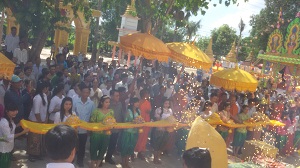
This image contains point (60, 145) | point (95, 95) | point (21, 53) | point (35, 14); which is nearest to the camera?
point (60, 145)

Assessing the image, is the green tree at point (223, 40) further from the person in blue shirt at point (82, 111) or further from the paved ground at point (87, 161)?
the person in blue shirt at point (82, 111)

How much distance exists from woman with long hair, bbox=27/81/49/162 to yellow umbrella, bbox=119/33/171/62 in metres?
2.71

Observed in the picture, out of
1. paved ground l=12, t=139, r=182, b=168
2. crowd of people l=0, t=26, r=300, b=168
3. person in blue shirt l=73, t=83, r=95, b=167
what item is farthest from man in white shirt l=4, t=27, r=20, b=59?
person in blue shirt l=73, t=83, r=95, b=167

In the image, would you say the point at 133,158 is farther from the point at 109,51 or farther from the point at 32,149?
the point at 109,51

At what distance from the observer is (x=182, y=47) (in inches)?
347

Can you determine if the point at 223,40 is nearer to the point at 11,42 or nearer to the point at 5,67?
the point at 11,42

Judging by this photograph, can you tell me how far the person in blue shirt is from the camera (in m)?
6.11

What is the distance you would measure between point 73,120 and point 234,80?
4633mm

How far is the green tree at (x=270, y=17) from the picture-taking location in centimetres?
3106

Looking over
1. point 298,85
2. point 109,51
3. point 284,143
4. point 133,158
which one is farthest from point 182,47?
point 109,51

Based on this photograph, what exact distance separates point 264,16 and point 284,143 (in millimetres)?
26653

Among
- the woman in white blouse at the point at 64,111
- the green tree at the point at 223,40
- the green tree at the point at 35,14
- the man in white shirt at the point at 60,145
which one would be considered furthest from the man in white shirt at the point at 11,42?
the green tree at the point at 223,40

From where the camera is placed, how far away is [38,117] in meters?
6.04

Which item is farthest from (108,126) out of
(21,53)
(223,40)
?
(223,40)
